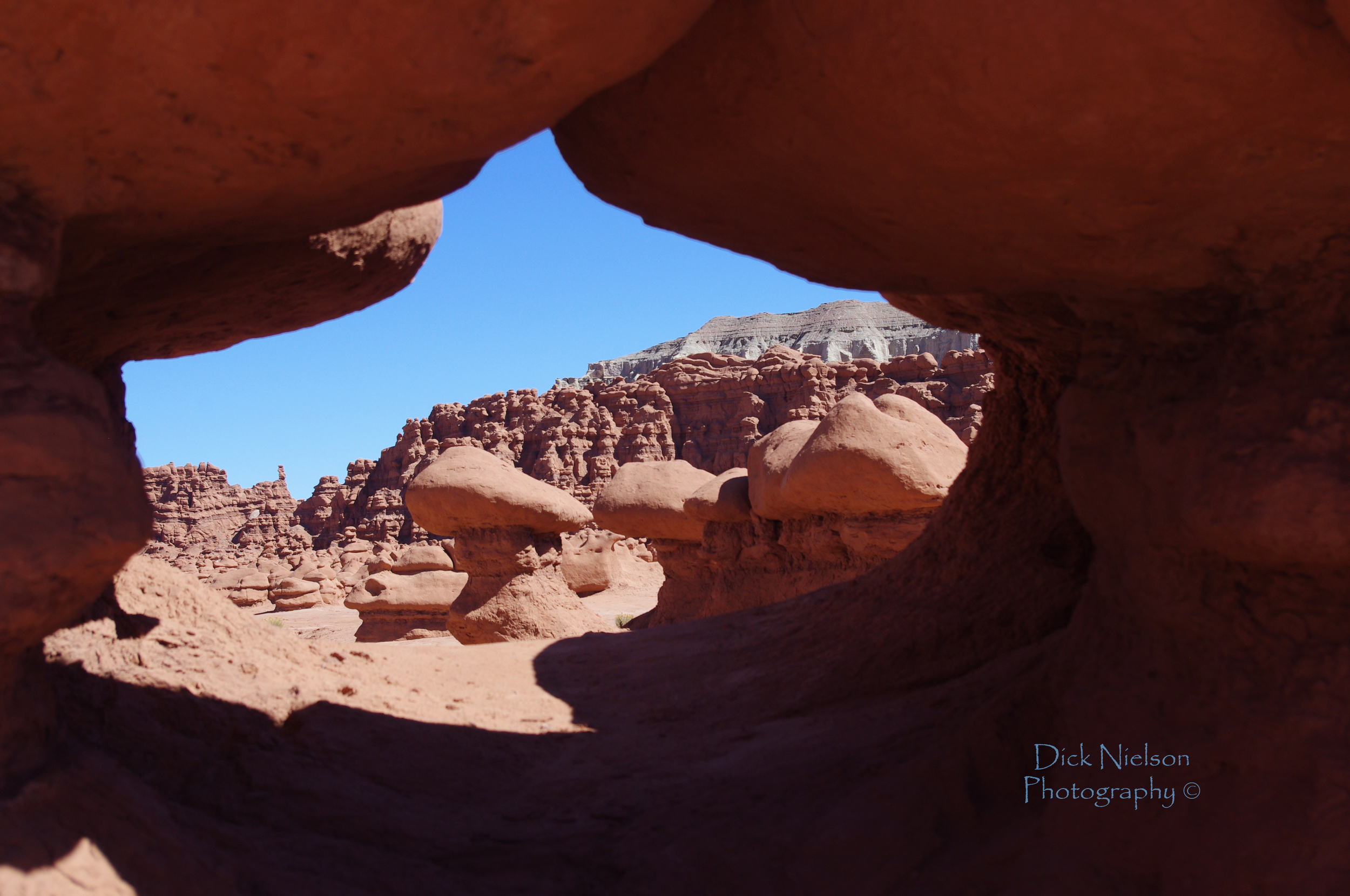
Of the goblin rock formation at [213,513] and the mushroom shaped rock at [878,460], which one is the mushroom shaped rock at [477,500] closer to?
the mushroom shaped rock at [878,460]

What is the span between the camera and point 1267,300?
7.17 feet

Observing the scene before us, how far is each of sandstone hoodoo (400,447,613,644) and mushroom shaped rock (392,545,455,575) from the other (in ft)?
15.7

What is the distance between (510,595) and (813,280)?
695cm

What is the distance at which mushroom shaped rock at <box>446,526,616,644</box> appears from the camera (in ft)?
29.9

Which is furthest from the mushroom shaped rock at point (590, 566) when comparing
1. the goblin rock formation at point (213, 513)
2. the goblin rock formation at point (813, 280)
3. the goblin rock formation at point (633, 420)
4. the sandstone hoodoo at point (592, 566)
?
the goblin rock formation at point (213, 513)

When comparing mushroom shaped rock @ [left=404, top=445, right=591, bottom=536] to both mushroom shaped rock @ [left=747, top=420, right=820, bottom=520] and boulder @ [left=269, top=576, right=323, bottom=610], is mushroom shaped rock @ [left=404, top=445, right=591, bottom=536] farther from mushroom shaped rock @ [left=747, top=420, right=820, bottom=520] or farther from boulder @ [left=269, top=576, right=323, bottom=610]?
boulder @ [left=269, top=576, right=323, bottom=610]

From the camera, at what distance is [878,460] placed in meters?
7.16

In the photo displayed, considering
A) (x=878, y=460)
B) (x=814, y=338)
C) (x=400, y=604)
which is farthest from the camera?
(x=814, y=338)

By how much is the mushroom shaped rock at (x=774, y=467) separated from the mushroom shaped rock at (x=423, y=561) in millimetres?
6694

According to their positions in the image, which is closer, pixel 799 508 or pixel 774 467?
pixel 799 508

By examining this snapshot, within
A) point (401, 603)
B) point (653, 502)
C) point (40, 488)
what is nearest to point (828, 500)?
point (653, 502)

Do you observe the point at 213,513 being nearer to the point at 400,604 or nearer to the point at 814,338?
the point at 400,604

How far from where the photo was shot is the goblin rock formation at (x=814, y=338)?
59906 millimetres

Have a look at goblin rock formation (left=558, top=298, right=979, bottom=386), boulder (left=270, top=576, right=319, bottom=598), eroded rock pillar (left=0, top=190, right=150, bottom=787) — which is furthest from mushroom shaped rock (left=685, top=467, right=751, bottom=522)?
goblin rock formation (left=558, top=298, right=979, bottom=386)
